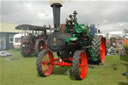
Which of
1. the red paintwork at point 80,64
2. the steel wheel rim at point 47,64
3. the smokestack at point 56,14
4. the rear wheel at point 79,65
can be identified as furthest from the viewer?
the smokestack at point 56,14

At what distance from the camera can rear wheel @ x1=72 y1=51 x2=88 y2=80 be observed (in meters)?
4.00

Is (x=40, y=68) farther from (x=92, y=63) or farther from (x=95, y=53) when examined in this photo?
(x=92, y=63)

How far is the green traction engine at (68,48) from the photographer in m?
4.46

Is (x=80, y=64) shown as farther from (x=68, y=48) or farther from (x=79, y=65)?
(x=68, y=48)

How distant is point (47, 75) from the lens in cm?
486

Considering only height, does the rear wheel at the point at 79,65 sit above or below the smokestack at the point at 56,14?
below

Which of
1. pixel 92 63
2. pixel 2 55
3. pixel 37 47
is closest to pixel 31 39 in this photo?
pixel 37 47

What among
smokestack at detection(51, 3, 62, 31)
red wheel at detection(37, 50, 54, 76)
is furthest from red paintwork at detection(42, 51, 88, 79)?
smokestack at detection(51, 3, 62, 31)

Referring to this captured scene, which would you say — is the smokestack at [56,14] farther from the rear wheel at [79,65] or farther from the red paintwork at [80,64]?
the rear wheel at [79,65]

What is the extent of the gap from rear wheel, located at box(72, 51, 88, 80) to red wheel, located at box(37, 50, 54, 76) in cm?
114

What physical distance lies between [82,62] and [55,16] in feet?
6.67

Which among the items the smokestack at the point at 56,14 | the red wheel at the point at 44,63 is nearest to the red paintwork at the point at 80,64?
the red wheel at the point at 44,63

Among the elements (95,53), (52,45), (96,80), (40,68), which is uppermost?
(52,45)

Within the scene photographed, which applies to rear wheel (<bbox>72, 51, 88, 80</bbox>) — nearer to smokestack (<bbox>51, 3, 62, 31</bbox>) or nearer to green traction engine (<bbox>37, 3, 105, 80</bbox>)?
green traction engine (<bbox>37, 3, 105, 80</bbox>)
